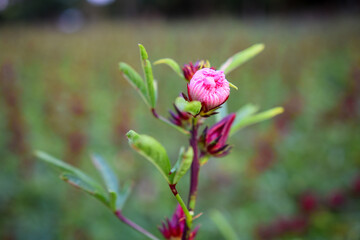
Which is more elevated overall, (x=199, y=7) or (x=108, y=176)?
(x=199, y=7)

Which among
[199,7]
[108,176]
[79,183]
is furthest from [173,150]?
[199,7]

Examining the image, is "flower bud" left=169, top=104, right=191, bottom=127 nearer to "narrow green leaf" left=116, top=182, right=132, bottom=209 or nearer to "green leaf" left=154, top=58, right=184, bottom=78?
"green leaf" left=154, top=58, right=184, bottom=78

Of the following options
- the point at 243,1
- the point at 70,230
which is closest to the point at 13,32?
the point at 70,230

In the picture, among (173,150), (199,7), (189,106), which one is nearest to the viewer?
(189,106)

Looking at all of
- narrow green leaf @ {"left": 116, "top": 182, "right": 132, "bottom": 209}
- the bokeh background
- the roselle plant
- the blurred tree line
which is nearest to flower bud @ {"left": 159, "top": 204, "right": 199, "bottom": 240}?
the roselle plant

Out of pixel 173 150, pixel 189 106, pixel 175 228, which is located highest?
pixel 189 106

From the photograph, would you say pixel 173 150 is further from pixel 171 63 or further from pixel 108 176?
pixel 171 63
